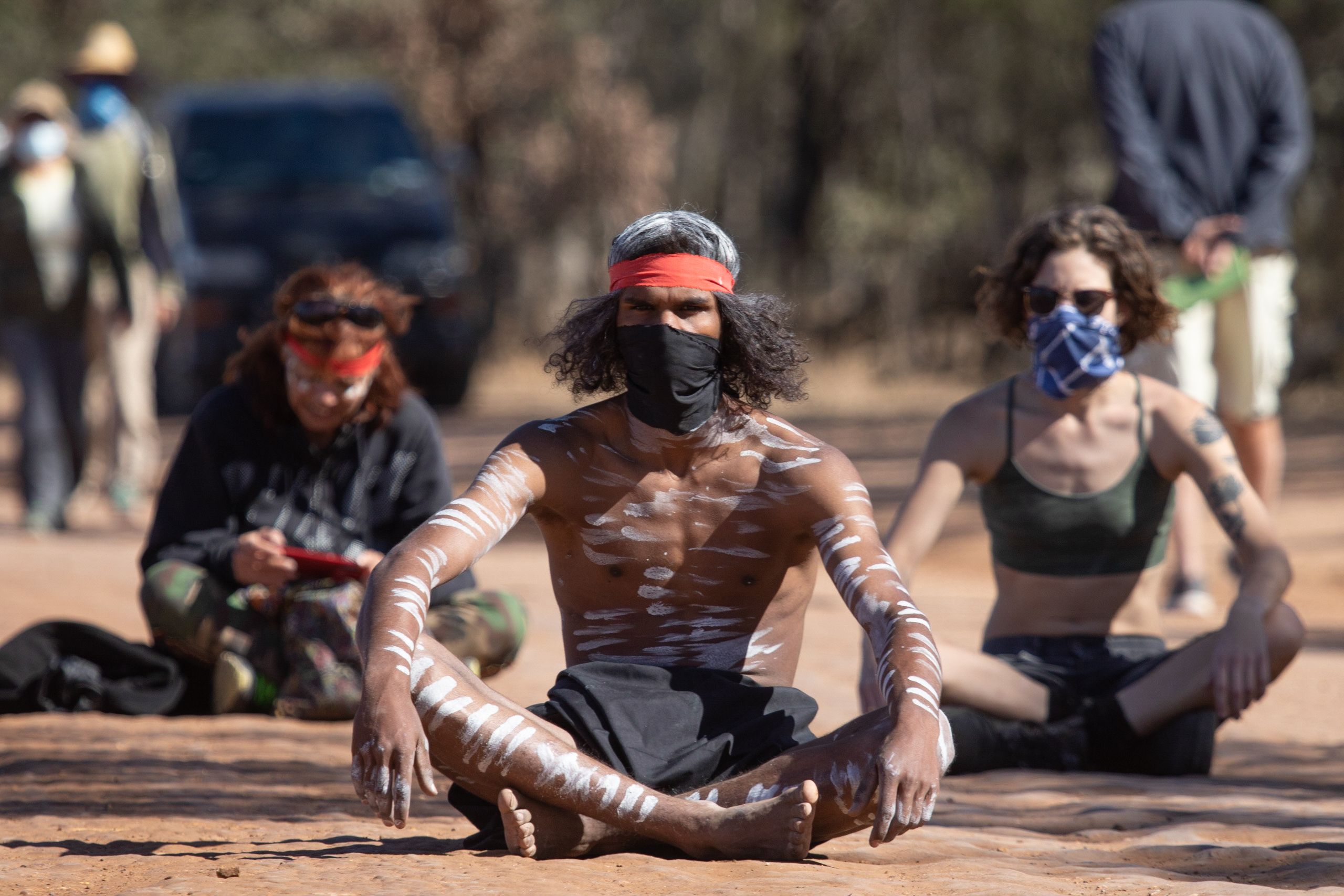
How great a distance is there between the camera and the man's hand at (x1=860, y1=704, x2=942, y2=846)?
2.80 meters

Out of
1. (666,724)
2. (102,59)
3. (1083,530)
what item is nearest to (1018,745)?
(1083,530)

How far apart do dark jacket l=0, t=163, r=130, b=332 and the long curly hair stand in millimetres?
5601

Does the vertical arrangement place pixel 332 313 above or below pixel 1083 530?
above

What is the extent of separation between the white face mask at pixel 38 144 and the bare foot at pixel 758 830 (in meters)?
6.65

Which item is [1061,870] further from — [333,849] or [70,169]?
[70,169]

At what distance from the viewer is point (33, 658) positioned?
4719 millimetres

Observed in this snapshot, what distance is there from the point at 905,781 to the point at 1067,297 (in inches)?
79.1

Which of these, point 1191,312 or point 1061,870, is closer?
point 1061,870

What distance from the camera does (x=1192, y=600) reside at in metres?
6.39

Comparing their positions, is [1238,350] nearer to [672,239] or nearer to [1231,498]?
[1231,498]

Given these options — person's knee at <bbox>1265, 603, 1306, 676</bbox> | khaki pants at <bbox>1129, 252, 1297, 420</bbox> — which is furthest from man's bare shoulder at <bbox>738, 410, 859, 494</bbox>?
khaki pants at <bbox>1129, 252, 1297, 420</bbox>

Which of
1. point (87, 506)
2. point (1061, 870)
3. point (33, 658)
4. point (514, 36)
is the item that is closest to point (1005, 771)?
point (1061, 870)

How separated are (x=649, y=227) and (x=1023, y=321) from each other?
67.7 inches

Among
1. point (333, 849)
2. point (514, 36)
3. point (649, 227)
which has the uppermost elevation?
point (514, 36)
